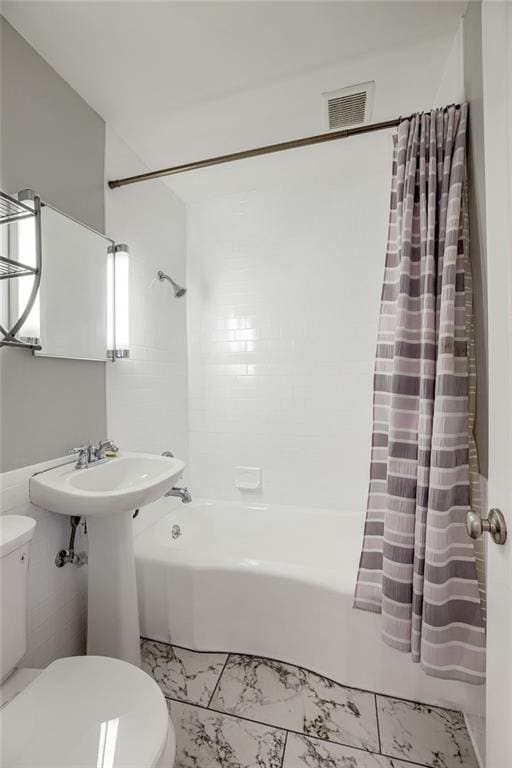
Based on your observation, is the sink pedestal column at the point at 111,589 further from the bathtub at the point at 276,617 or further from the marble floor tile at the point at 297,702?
the marble floor tile at the point at 297,702

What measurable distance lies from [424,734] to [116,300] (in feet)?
7.05

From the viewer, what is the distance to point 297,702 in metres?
1.42

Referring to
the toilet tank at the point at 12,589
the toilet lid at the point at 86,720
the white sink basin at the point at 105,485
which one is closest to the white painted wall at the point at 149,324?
the white sink basin at the point at 105,485

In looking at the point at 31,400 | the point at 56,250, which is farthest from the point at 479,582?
the point at 56,250

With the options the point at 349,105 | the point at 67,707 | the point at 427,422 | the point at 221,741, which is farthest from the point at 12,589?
the point at 349,105

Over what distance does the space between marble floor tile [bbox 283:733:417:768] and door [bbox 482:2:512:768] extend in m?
0.65

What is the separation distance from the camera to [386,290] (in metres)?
1.37

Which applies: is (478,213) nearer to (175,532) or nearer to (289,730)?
(289,730)

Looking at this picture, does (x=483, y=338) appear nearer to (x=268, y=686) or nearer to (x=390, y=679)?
(x=390, y=679)

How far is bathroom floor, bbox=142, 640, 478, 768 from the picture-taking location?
121cm

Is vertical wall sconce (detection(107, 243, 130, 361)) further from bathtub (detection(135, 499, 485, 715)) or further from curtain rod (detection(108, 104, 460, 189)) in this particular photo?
bathtub (detection(135, 499, 485, 715))

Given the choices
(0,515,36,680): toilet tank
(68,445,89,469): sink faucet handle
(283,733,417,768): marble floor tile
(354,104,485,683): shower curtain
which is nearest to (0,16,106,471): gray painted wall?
(68,445,89,469): sink faucet handle

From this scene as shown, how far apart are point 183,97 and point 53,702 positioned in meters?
2.23

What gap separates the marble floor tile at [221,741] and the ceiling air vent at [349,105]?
101 inches
